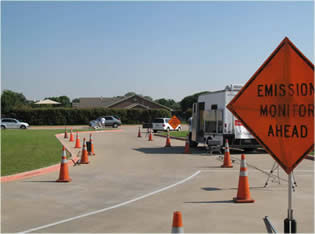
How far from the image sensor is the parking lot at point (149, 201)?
7.02m

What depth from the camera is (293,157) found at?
535 cm

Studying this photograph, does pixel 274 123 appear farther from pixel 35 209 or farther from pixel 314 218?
pixel 35 209

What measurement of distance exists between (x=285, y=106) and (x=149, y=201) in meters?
4.21

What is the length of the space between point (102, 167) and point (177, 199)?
6292mm

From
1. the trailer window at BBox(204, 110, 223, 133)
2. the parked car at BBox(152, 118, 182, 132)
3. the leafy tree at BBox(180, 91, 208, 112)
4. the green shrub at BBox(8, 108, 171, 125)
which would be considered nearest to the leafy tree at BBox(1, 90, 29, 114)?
the green shrub at BBox(8, 108, 171, 125)

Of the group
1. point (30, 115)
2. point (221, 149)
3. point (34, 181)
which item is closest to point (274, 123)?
point (34, 181)

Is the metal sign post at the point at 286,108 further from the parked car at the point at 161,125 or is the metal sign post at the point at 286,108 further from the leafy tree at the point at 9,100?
the leafy tree at the point at 9,100

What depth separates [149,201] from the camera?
889cm

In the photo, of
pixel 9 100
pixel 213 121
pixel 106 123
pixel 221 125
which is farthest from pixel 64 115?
pixel 9 100

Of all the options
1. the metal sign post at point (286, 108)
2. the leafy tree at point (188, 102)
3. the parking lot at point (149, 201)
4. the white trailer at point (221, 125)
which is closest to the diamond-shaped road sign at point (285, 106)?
the metal sign post at point (286, 108)

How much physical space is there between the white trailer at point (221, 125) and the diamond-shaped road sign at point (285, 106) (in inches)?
Answer: 536

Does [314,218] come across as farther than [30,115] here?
No

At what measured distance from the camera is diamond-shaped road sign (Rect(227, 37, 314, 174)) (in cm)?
535

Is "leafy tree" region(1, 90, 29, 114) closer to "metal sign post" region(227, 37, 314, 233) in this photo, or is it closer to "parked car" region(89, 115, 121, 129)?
"parked car" region(89, 115, 121, 129)
